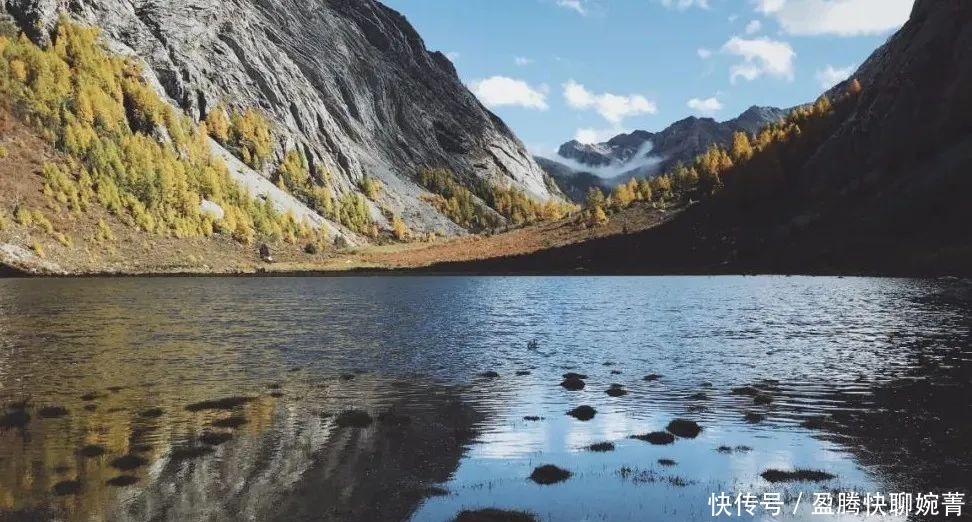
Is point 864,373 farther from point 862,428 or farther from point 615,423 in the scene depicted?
point 615,423

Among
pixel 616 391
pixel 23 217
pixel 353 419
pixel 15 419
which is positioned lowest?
pixel 616 391

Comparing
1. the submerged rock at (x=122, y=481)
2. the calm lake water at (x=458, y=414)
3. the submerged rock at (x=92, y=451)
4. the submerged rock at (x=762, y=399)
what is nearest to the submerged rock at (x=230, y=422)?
the calm lake water at (x=458, y=414)

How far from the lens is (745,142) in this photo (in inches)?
7864

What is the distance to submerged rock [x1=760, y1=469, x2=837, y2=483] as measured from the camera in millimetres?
18797

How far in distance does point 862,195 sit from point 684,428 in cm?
13773

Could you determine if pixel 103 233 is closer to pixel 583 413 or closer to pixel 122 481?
pixel 122 481

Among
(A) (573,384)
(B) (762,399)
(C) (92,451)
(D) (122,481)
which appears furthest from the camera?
(A) (573,384)

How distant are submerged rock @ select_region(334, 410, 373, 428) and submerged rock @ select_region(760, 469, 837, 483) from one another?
47.6 ft

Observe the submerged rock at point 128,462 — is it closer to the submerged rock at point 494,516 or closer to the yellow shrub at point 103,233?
the submerged rock at point 494,516

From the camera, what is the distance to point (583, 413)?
27531 mm

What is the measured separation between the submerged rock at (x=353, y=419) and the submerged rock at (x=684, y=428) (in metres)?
11.9

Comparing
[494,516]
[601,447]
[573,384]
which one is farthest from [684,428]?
[494,516]

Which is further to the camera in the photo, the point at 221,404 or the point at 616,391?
the point at 616,391

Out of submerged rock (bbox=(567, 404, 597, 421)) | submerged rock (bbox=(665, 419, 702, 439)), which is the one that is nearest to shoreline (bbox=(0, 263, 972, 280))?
submerged rock (bbox=(665, 419, 702, 439))
